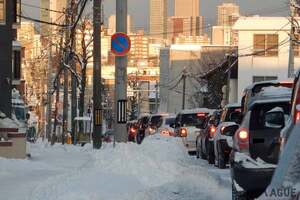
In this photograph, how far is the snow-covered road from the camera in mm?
11633

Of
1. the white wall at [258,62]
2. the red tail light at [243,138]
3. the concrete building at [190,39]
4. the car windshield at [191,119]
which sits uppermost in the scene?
the concrete building at [190,39]

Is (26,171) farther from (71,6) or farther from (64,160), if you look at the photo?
(71,6)

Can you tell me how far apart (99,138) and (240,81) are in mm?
32747

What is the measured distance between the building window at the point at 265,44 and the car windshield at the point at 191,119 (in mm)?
32640

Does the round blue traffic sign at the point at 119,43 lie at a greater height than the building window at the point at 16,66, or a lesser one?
greater

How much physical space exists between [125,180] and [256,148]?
3.73 meters

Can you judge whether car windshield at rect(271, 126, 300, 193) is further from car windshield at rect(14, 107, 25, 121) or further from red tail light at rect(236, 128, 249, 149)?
car windshield at rect(14, 107, 25, 121)

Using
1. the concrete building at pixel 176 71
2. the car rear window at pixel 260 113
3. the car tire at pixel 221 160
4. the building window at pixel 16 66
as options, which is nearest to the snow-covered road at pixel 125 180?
the car tire at pixel 221 160

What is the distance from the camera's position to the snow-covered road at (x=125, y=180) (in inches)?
458

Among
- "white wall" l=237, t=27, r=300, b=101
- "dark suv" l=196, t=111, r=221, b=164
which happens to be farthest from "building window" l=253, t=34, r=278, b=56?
"dark suv" l=196, t=111, r=221, b=164

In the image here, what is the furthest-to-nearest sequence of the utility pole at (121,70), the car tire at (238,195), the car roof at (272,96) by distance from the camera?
the utility pole at (121,70)
the car roof at (272,96)
the car tire at (238,195)

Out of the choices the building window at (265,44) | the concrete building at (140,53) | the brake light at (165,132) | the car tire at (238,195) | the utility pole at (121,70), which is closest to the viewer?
the car tire at (238,195)

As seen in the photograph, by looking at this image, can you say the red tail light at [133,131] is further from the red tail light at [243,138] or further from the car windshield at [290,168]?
the car windshield at [290,168]

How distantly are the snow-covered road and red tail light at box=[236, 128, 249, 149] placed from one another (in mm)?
1749
